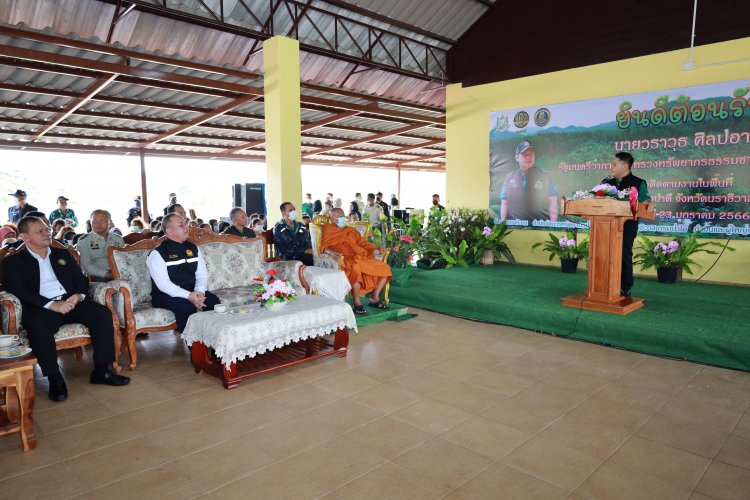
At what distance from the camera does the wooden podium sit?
4516mm

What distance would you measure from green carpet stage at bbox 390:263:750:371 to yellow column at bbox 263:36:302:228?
2.09 m

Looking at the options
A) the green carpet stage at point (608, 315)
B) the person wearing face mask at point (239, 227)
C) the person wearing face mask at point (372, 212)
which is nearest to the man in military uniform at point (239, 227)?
the person wearing face mask at point (239, 227)

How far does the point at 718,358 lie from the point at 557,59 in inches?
215

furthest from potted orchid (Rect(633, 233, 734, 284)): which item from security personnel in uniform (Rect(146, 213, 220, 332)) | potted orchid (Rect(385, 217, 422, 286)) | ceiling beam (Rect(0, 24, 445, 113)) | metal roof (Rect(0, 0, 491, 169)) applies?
ceiling beam (Rect(0, 24, 445, 113))

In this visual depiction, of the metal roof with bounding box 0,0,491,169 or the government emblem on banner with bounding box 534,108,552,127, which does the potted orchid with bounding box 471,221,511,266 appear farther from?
the metal roof with bounding box 0,0,491,169

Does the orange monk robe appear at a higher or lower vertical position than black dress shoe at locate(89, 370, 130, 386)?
higher

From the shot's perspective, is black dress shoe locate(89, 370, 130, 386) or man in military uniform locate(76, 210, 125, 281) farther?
man in military uniform locate(76, 210, 125, 281)

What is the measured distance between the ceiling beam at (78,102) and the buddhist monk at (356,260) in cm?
437

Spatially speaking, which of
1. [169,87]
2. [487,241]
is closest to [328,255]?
[487,241]

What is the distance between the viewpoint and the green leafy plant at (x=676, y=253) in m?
6.17

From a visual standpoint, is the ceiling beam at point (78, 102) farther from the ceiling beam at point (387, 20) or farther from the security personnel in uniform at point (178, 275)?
the security personnel in uniform at point (178, 275)

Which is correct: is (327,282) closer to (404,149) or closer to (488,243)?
(488,243)

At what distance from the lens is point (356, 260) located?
211 inches

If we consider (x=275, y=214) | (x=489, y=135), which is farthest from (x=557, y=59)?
(x=275, y=214)
